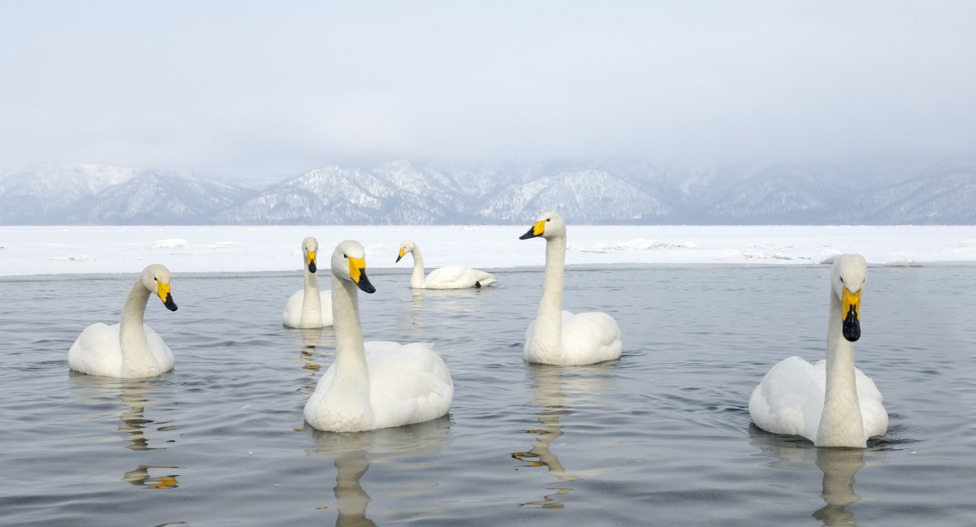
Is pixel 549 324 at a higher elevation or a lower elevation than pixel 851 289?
lower

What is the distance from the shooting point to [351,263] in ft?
22.2

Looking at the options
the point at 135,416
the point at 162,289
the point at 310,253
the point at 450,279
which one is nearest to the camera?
the point at 135,416

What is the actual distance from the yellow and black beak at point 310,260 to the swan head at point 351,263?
6.29 m

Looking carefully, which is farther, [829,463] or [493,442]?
[493,442]

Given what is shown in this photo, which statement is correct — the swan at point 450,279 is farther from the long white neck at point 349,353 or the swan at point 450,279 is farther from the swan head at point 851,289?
the swan head at point 851,289

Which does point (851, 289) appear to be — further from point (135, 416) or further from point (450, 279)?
point (450, 279)

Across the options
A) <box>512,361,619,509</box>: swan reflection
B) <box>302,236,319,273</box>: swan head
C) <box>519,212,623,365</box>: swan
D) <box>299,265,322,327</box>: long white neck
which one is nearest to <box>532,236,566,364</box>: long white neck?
<box>519,212,623,365</box>: swan

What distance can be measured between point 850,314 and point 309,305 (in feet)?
30.2

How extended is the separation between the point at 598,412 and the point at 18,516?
4.53m

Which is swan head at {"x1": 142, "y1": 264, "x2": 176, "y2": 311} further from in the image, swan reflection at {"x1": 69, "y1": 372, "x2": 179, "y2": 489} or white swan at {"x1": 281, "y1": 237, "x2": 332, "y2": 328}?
white swan at {"x1": 281, "y1": 237, "x2": 332, "y2": 328}

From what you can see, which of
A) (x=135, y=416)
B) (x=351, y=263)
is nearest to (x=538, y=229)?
(x=351, y=263)

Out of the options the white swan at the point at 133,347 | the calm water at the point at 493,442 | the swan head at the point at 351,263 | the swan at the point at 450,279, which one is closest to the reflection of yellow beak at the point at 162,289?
the white swan at the point at 133,347

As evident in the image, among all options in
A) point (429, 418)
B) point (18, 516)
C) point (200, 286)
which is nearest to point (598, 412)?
point (429, 418)

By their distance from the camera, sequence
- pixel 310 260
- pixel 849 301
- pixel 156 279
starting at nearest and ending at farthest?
pixel 849 301 < pixel 156 279 < pixel 310 260
